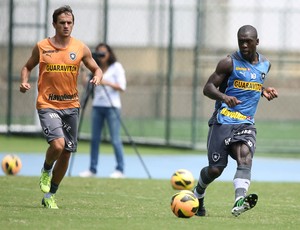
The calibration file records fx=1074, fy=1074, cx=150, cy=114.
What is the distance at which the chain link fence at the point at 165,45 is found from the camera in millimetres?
26000

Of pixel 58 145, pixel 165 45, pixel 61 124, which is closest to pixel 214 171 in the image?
pixel 58 145

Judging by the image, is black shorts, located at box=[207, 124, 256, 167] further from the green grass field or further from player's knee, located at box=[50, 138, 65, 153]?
player's knee, located at box=[50, 138, 65, 153]

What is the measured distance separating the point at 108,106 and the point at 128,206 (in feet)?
19.5

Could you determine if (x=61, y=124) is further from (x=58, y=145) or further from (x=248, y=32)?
(x=248, y=32)

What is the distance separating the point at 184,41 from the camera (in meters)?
26.3

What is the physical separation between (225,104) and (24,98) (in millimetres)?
16605

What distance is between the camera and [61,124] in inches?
519

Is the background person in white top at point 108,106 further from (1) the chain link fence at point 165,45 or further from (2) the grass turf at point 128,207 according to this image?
(1) the chain link fence at point 165,45

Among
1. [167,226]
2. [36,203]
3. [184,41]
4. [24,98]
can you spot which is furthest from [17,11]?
[167,226]

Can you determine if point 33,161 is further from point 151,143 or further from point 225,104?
point 225,104

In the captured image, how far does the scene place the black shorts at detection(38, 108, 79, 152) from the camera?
42.6ft

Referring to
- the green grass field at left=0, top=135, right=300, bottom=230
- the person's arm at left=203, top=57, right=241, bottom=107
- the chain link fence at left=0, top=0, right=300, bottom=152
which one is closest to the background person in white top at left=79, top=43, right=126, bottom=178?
the green grass field at left=0, top=135, right=300, bottom=230

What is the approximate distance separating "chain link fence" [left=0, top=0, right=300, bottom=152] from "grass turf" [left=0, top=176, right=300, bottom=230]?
26.1 ft

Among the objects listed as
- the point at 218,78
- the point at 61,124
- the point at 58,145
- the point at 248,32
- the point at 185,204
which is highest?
the point at 248,32
